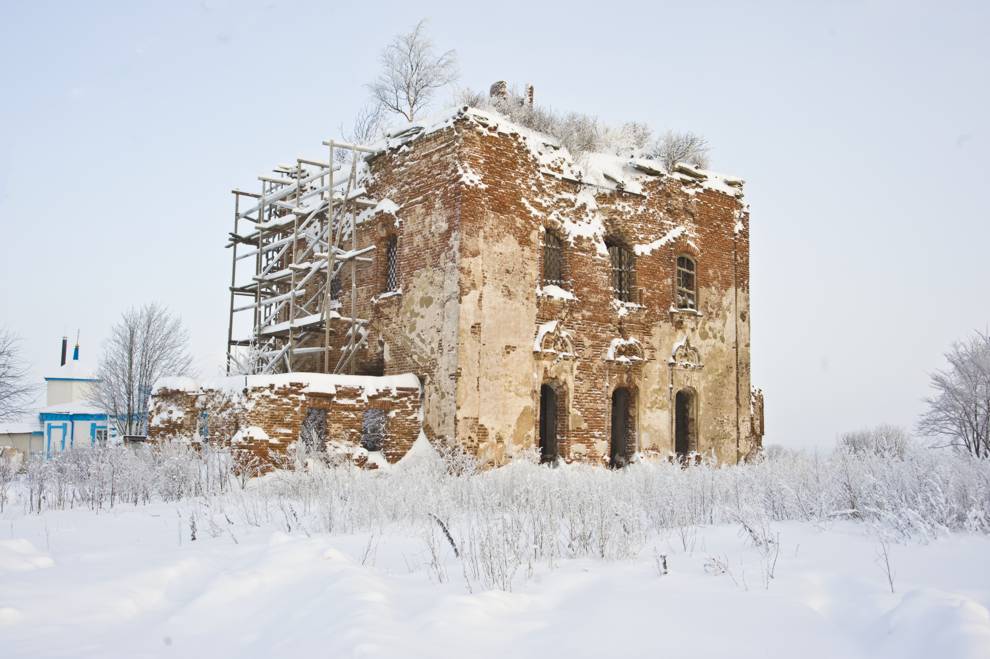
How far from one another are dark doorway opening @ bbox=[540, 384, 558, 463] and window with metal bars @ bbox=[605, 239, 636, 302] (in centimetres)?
270

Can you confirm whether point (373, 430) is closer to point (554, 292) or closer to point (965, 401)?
point (554, 292)

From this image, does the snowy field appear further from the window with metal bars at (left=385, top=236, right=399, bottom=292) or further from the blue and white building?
the blue and white building

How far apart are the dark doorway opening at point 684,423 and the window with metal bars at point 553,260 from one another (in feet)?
13.1

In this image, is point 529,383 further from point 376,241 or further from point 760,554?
point 760,554

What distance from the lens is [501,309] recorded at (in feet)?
46.5

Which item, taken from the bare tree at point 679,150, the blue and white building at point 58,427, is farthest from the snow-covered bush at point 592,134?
the blue and white building at point 58,427

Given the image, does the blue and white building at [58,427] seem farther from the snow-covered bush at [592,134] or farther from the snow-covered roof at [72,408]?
the snow-covered bush at [592,134]

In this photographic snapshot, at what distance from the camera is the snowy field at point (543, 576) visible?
382 centimetres

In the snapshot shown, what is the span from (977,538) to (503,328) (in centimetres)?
924

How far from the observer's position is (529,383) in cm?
1438

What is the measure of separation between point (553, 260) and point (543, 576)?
35.7 ft

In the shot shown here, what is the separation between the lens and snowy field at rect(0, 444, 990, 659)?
382 cm

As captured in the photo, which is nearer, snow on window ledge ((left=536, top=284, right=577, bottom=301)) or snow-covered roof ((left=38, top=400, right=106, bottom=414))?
snow on window ledge ((left=536, top=284, right=577, bottom=301))

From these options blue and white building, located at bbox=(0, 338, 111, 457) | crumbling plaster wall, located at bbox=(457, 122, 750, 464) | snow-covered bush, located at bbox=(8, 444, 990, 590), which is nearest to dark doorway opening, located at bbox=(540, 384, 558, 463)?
crumbling plaster wall, located at bbox=(457, 122, 750, 464)
